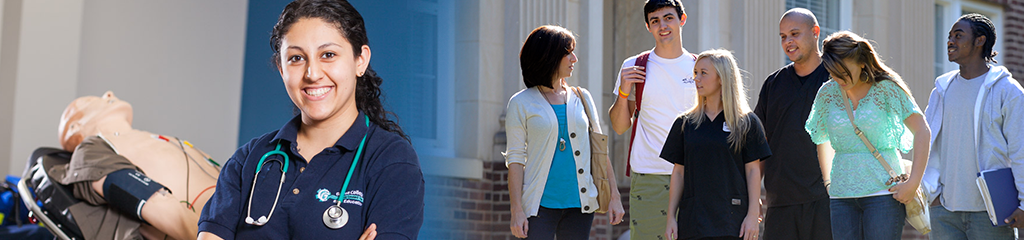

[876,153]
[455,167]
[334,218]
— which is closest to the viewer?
[334,218]

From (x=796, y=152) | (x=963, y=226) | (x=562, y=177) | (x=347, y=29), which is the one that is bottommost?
(x=963, y=226)

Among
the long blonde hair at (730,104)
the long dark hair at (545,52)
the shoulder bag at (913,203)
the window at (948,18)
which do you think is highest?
the window at (948,18)

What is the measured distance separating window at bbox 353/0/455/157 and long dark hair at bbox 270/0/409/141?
2123mm

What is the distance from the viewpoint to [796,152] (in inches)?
154

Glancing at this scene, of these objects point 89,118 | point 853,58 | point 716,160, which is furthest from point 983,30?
point 89,118

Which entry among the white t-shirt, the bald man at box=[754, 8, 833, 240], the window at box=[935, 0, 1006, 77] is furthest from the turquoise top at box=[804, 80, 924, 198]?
the window at box=[935, 0, 1006, 77]

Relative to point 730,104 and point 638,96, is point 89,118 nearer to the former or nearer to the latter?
point 638,96

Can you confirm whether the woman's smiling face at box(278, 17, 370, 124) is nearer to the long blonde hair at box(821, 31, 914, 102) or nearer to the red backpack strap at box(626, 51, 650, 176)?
the red backpack strap at box(626, 51, 650, 176)

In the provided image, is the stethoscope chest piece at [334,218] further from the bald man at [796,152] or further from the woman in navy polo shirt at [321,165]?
the bald man at [796,152]

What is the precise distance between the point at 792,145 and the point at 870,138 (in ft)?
1.45

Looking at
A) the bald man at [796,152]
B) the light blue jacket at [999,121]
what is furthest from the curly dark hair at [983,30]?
the bald man at [796,152]

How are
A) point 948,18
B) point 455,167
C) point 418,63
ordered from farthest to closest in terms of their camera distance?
point 948,18 → point 455,167 → point 418,63

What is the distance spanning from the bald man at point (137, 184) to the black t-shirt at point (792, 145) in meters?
2.67

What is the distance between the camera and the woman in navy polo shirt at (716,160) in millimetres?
3352
